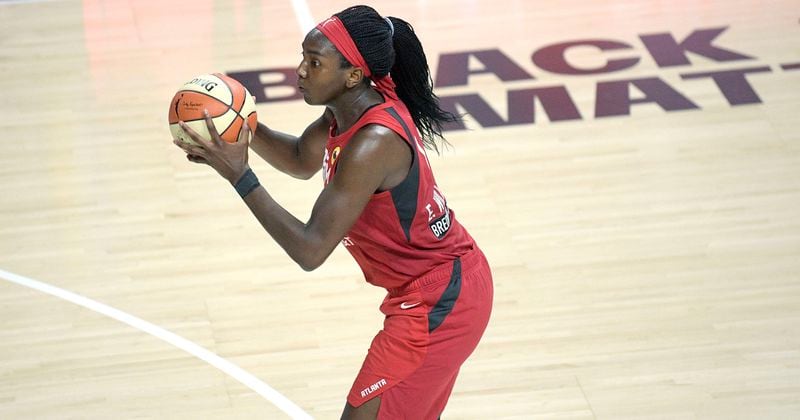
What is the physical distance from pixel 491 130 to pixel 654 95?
1163 millimetres

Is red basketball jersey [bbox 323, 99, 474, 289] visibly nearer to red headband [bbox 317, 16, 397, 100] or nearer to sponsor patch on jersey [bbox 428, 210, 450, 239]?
sponsor patch on jersey [bbox 428, 210, 450, 239]

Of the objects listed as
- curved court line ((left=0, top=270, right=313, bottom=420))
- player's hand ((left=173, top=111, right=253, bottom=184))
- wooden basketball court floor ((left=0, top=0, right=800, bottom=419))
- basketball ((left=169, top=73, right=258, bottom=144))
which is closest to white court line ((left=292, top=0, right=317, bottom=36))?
wooden basketball court floor ((left=0, top=0, right=800, bottom=419))

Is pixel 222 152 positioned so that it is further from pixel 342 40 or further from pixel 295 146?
pixel 295 146

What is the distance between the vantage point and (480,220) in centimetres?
672

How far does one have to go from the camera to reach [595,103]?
Result: 8.01 m

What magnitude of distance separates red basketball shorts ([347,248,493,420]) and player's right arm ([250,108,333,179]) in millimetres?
600

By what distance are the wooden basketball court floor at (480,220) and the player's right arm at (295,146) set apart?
4.28 feet

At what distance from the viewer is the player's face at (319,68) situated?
3701 mm

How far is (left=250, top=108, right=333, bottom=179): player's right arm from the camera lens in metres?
4.27

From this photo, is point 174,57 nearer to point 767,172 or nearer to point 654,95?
point 654,95

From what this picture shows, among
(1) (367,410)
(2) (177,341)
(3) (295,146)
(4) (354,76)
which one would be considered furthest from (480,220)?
(4) (354,76)

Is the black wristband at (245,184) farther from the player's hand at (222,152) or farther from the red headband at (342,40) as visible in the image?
the red headband at (342,40)

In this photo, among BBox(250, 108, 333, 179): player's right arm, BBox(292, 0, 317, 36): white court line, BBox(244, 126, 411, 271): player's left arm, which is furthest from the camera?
BBox(292, 0, 317, 36): white court line

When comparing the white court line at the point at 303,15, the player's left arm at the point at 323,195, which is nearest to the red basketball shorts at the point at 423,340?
the player's left arm at the point at 323,195
